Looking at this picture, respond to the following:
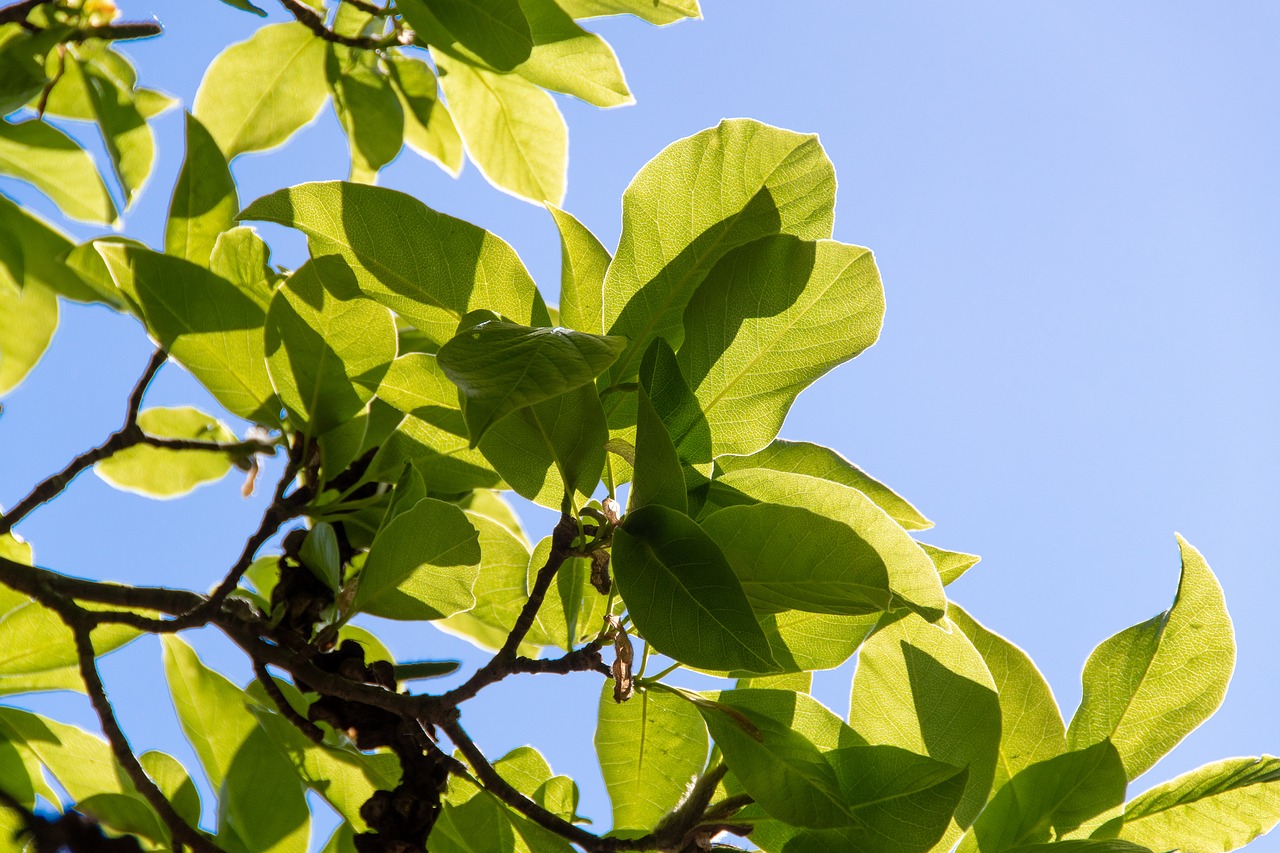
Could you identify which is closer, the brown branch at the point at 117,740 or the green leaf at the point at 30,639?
the brown branch at the point at 117,740

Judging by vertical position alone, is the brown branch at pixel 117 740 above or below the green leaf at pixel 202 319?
below

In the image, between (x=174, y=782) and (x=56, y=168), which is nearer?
(x=174, y=782)

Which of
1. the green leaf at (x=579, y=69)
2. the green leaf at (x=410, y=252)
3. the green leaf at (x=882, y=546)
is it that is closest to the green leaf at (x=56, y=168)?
the green leaf at (x=579, y=69)

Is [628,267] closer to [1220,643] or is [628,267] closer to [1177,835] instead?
[1220,643]

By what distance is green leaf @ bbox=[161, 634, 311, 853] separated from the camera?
889 mm

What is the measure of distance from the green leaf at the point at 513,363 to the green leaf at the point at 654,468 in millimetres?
53

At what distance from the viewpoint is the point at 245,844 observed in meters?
0.89

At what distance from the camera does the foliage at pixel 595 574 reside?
664mm

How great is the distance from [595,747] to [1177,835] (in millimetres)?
508

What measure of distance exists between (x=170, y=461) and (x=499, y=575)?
597mm

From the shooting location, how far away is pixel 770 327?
2.46ft

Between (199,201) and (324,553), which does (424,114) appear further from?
(324,553)

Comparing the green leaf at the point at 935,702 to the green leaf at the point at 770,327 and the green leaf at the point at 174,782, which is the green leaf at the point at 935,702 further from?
the green leaf at the point at 174,782

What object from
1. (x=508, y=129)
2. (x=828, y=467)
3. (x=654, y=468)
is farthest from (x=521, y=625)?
(x=508, y=129)
